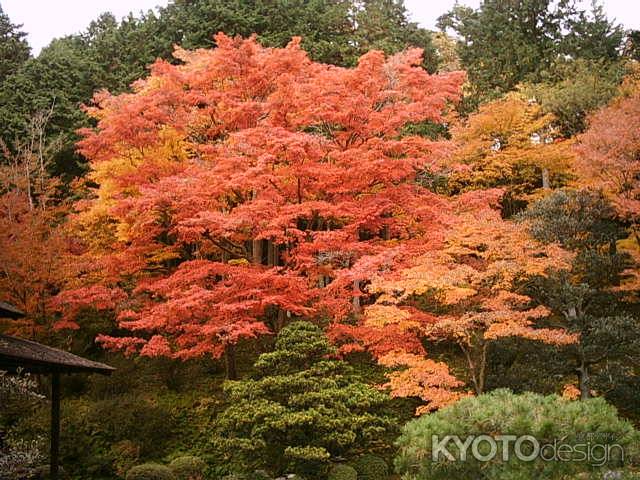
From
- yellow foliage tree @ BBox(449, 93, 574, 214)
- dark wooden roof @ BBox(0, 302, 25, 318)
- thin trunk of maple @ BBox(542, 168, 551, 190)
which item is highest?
yellow foliage tree @ BBox(449, 93, 574, 214)

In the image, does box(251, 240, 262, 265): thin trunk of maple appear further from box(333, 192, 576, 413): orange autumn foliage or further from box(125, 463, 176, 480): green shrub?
box(125, 463, 176, 480): green shrub

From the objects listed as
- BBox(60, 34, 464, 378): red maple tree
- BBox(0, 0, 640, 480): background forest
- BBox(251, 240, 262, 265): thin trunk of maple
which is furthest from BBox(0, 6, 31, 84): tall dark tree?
BBox(251, 240, 262, 265): thin trunk of maple

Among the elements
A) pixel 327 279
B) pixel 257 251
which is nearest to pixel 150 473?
pixel 257 251

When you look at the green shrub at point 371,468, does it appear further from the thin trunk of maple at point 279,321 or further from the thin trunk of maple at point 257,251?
the thin trunk of maple at point 257,251

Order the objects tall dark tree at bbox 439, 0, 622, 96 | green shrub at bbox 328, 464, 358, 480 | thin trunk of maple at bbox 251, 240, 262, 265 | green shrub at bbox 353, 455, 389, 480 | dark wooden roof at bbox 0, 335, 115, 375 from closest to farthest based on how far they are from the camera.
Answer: dark wooden roof at bbox 0, 335, 115, 375 → green shrub at bbox 328, 464, 358, 480 → green shrub at bbox 353, 455, 389, 480 → thin trunk of maple at bbox 251, 240, 262, 265 → tall dark tree at bbox 439, 0, 622, 96

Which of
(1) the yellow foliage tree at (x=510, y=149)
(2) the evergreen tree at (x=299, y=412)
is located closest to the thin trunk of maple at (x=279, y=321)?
(2) the evergreen tree at (x=299, y=412)

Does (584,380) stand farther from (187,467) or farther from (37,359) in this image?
(37,359)

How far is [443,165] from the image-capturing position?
711 inches

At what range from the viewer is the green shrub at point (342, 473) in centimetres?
1074

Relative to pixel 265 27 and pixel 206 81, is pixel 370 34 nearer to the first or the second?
pixel 265 27

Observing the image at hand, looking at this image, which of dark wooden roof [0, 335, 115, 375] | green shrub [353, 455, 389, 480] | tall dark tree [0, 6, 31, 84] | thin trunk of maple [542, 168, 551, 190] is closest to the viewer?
dark wooden roof [0, 335, 115, 375]

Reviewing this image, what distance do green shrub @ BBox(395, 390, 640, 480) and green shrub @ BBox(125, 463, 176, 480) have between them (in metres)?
5.84

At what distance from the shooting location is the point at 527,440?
6328 mm

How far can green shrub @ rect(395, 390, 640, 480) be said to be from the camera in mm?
6211
